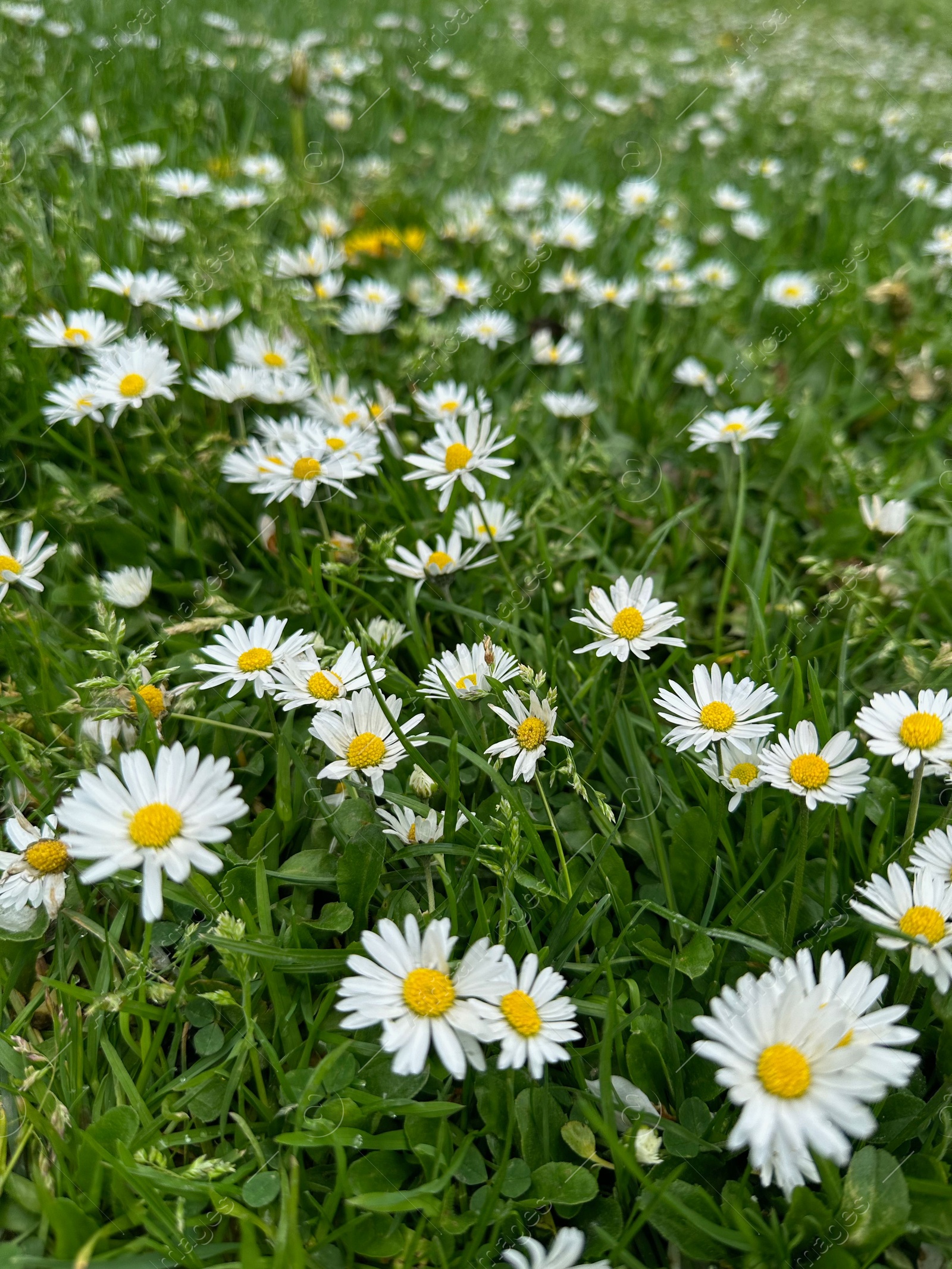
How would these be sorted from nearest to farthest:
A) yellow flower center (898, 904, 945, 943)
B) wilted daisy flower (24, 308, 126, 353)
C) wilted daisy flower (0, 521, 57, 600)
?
yellow flower center (898, 904, 945, 943), wilted daisy flower (0, 521, 57, 600), wilted daisy flower (24, 308, 126, 353)

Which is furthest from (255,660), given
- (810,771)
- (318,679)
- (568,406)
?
(568,406)

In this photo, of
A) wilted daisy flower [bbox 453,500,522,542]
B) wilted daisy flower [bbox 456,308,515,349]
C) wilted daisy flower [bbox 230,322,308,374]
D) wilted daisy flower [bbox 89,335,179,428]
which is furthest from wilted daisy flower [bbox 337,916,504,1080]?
wilted daisy flower [bbox 456,308,515,349]

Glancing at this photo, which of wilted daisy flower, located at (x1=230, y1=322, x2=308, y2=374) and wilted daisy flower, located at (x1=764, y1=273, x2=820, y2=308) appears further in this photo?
wilted daisy flower, located at (x1=764, y1=273, x2=820, y2=308)

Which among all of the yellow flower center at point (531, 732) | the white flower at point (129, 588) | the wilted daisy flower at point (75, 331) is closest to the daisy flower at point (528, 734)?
the yellow flower center at point (531, 732)

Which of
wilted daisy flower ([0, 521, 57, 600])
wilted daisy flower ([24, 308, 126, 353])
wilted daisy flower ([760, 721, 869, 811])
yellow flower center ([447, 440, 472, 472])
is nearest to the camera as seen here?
wilted daisy flower ([760, 721, 869, 811])

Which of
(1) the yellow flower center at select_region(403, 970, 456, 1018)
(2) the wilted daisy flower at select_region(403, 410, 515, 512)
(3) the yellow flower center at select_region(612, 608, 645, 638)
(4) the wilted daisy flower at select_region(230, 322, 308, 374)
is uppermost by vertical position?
(4) the wilted daisy flower at select_region(230, 322, 308, 374)

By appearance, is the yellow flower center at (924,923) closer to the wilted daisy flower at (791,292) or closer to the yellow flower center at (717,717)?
the yellow flower center at (717,717)

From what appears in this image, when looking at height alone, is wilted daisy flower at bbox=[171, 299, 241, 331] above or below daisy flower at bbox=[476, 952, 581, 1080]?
above

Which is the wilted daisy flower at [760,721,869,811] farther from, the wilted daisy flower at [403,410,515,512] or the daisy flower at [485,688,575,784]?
the wilted daisy flower at [403,410,515,512]

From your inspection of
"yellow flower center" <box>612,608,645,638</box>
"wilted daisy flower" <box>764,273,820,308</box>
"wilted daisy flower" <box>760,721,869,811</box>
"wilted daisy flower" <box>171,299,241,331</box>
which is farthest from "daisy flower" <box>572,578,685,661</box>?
"wilted daisy flower" <box>764,273,820,308</box>
